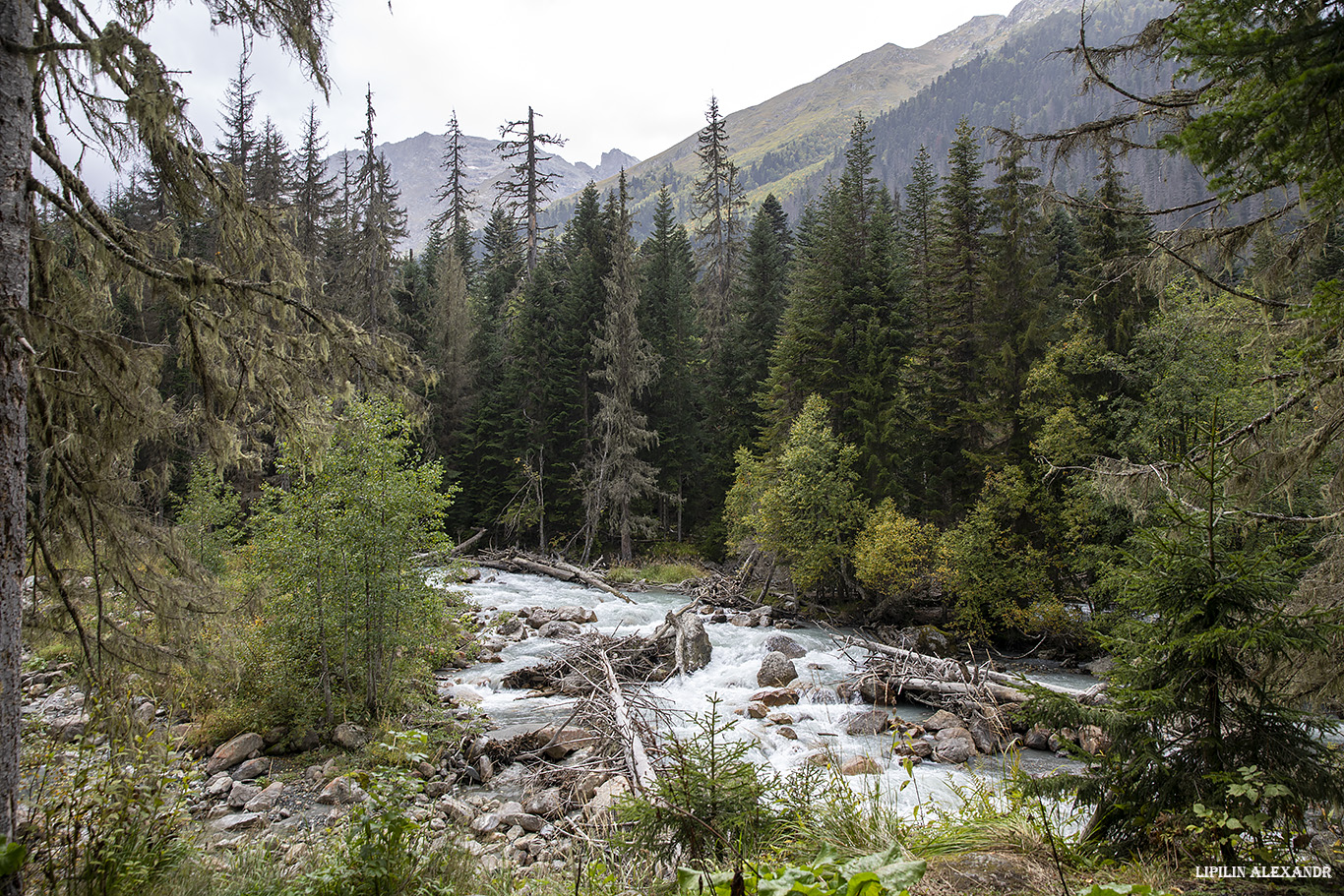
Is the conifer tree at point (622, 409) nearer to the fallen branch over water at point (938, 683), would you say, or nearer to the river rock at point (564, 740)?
the fallen branch over water at point (938, 683)

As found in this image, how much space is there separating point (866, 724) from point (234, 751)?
9988 mm

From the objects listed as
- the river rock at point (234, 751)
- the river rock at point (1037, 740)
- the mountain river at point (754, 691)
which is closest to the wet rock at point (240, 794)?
the river rock at point (234, 751)

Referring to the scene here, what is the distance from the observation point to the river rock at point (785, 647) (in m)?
15.3

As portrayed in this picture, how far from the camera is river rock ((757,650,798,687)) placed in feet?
43.6

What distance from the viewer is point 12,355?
3629 mm

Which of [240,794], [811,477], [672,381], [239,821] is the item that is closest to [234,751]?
[240,794]

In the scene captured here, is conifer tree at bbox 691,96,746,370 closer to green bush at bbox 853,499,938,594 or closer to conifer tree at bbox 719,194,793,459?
conifer tree at bbox 719,194,793,459

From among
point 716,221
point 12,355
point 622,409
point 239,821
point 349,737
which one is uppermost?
point 716,221

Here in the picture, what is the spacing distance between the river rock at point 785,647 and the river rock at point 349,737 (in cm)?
882

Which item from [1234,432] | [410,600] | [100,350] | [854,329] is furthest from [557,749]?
[854,329]

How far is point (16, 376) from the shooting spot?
3.64 meters

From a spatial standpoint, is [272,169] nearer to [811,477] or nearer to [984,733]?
[811,477]

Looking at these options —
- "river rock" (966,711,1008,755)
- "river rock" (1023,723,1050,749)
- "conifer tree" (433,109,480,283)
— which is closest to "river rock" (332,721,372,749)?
"river rock" (966,711,1008,755)

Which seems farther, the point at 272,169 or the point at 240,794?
the point at 272,169
